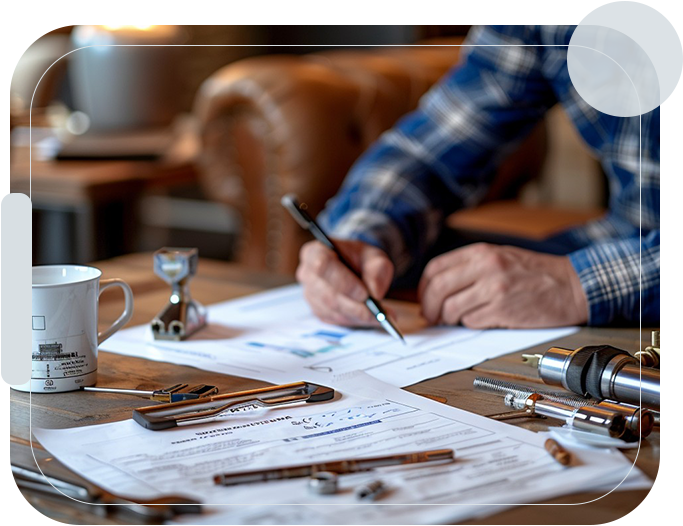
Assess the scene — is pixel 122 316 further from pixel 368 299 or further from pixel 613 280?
pixel 613 280

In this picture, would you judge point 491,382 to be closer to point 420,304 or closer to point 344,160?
point 420,304

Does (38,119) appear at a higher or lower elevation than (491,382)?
higher

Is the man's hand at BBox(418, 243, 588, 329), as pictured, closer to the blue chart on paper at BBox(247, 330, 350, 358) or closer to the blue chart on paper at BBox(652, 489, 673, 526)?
the blue chart on paper at BBox(247, 330, 350, 358)

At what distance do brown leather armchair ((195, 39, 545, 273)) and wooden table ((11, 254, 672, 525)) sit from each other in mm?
790

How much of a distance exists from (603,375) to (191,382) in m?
0.30

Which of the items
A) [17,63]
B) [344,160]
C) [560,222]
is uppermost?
[17,63]

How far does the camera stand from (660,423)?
0.51 m

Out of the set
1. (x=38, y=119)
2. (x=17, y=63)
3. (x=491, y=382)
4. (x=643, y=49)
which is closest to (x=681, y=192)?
(x=643, y=49)

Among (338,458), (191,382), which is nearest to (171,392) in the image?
(191,382)

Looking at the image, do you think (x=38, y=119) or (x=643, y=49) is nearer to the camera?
(x=643, y=49)

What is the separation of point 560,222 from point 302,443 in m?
1.51

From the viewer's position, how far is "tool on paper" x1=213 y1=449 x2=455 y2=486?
0.45 m

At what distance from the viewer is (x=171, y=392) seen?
0.59 meters
